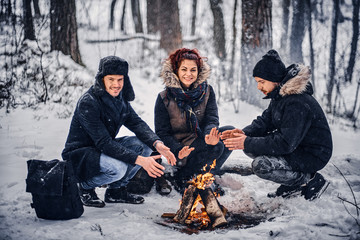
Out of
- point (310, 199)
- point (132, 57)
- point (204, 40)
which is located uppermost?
point (204, 40)

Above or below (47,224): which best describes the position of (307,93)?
above

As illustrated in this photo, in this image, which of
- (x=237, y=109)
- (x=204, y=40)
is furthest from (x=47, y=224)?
(x=204, y=40)

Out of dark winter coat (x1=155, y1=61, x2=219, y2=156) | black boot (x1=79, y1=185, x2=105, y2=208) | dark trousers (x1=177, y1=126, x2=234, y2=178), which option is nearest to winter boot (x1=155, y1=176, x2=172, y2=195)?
dark trousers (x1=177, y1=126, x2=234, y2=178)

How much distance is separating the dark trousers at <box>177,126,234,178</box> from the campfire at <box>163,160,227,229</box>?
1.55 feet

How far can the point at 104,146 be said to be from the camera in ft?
8.75

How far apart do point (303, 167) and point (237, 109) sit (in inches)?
138

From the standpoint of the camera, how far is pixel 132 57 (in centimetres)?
1011

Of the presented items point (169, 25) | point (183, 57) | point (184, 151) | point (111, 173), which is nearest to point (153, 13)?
point (169, 25)

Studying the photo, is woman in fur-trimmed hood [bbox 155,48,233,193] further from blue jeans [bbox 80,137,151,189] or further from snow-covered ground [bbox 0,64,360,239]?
blue jeans [bbox 80,137,151,189]

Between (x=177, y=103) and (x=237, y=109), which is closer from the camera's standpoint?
(x=177, y=103)

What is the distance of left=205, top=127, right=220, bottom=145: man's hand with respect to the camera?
9.96 ft

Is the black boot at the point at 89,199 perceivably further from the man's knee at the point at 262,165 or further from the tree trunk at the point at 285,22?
the tree trunk at the point at 285,22

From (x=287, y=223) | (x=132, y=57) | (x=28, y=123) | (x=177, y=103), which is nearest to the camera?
(x=287, y=223)

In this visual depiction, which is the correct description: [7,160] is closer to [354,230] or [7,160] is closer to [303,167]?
[303,167]
